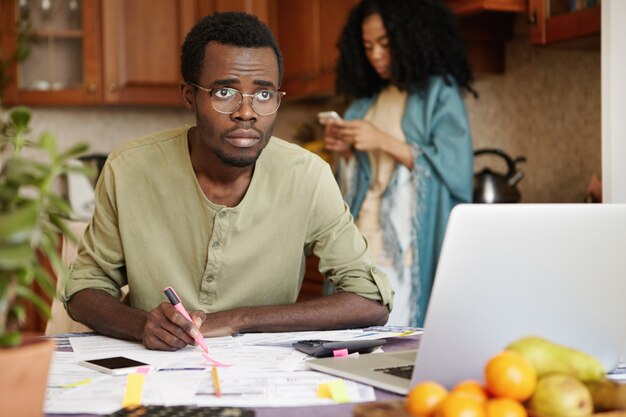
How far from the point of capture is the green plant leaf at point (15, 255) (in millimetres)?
741

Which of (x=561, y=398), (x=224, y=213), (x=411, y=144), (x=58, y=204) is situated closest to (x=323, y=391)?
(x=561, y=398)

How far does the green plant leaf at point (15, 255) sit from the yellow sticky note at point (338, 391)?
445mm

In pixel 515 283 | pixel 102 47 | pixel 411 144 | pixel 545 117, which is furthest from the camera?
pixel 102 47

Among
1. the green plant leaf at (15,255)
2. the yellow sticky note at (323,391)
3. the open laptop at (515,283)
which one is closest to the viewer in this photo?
the green plant leaf at (15,255)

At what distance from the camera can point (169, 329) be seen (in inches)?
54.6

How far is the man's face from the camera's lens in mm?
1684

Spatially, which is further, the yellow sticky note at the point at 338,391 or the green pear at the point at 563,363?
the yellow sticky note at the point at 338,391

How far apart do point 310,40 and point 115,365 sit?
109 inches

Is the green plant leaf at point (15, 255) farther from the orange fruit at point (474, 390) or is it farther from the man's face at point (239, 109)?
the man's face at point (239, 109)

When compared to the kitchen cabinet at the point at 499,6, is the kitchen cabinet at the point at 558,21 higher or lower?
lower

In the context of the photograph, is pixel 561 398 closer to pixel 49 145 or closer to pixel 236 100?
pixel 49 145

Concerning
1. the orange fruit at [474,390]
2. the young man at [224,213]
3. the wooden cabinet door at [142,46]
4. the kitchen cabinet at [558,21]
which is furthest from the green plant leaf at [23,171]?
the wooden cabinet door at [142,46]

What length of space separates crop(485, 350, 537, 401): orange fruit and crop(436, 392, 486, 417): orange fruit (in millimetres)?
34

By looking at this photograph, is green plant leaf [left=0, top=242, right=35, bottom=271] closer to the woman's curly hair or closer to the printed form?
the printed form
